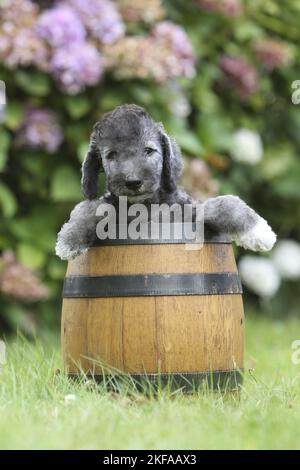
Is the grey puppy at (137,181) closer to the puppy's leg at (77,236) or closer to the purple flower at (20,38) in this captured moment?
the puppy's leg at (77,236)

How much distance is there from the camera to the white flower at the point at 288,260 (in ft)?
28.2

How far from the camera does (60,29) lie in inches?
269

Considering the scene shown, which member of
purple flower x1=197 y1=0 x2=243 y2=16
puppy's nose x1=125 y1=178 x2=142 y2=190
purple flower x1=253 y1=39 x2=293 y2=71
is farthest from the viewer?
purple flower x1=253 y1=39 x2=293 y2=71

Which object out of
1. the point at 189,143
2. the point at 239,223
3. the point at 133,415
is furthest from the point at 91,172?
the point at 189,143

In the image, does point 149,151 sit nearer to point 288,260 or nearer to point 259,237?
point 259,237

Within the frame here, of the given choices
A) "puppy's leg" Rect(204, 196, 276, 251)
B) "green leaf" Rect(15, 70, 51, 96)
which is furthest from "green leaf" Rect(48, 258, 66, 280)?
"puppy's leg" Rect(204, 196, 276, 251)

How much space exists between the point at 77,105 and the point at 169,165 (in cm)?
296

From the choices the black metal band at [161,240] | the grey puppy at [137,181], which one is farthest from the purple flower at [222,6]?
the black metal band at [161,240]

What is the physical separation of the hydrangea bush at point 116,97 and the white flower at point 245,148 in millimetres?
11

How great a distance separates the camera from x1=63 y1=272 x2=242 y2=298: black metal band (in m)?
4.07

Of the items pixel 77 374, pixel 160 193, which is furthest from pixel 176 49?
pixel 77 374

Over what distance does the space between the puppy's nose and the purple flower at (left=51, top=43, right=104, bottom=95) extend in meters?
3.02

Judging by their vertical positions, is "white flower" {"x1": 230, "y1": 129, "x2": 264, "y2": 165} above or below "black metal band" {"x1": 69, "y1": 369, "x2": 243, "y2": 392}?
above

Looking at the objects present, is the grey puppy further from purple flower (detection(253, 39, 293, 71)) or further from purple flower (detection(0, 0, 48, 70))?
purple flower (detection(253, 39, 293, 71))
